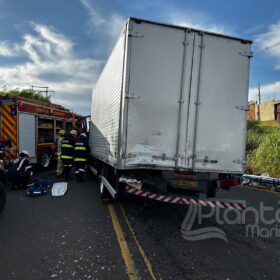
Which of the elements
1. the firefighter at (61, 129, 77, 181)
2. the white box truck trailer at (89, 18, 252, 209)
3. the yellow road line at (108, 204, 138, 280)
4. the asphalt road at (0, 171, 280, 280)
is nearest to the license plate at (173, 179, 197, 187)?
the white box truck trailer at (89, 18, 252, 209)

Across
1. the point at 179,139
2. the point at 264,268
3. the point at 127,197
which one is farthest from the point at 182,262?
the point at 127,197

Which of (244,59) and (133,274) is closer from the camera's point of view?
(133,274)

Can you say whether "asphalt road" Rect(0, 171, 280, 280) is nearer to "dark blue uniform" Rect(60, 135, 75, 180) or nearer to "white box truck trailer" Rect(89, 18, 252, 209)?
"white box truck trailer" Rect(89, 18, 252, 209)

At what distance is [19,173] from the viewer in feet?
27.7

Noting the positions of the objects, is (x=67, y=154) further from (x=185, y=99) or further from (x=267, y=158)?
(x=267, y=158)

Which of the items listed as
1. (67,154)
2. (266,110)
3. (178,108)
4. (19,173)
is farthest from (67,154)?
(266,110)

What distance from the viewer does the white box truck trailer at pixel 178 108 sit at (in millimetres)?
5262

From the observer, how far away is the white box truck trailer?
207 inches

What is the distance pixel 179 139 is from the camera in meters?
5.43

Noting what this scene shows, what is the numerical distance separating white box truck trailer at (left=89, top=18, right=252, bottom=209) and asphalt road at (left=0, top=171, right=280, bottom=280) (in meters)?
0.77

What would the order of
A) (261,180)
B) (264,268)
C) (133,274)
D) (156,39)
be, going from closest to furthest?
1. (133,274)
2. (264,268)
3. (156,39)
4. (261,180)

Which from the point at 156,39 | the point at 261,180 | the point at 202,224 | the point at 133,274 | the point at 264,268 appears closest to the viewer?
the point at 133,274

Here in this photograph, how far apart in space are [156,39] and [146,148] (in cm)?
199

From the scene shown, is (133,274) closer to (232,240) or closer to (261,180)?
(232,240)
